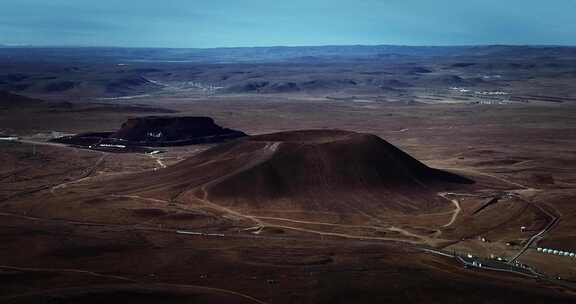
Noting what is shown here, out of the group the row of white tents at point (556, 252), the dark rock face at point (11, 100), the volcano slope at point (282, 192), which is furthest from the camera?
the dark rock face at point (11, 100)

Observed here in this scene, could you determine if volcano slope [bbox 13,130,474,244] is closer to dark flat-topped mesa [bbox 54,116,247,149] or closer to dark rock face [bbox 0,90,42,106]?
dark flat-topped mesa [bbox 54,116,247,149]

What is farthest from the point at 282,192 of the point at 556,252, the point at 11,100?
the point at 11,100

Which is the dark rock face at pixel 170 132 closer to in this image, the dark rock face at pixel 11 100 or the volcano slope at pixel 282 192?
the volcano slope at pixel 282 192

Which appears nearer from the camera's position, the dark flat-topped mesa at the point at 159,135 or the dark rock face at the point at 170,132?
the dark flat-topped mesa at the point at 159,135

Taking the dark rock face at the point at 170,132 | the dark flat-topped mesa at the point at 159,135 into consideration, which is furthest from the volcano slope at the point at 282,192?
the dark rock face at the point at 170,132

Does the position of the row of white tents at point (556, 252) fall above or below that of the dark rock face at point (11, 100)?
below

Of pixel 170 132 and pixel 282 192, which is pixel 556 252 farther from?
pixel 170 132

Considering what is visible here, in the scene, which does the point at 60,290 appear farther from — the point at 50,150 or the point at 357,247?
the point at 50,150

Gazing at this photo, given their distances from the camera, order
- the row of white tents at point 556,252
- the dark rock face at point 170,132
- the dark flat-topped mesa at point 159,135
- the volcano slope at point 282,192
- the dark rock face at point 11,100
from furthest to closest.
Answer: the dark rock face at point 11,100 → the dark rock face at point 170,132 → the dark flat-topped mesa at point 159,135 → the volcano slope at point 282,192 → the row of white tents at point 556,252
